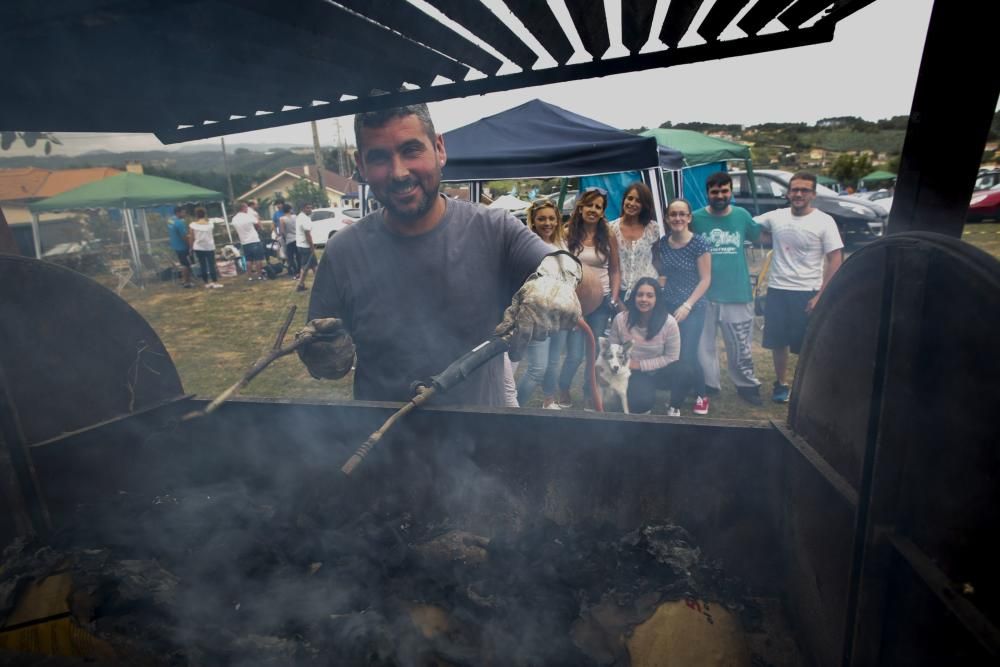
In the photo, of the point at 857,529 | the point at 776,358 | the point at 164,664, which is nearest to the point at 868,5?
the point at 857,529

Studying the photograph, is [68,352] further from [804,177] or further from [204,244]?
[204,244]

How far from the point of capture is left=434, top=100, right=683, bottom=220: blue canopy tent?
5.44 m

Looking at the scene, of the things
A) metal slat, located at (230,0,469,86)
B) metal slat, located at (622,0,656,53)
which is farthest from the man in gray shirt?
metal slat, located at (622,0,656,53)

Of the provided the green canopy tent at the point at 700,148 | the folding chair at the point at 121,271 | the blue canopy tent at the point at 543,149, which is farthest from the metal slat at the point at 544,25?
the folding chair at the point at 121,271

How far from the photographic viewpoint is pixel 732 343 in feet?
15.9

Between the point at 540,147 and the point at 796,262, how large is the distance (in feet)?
8.97

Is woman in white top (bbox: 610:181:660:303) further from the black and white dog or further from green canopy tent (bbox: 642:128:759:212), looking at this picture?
green canopy tent (bbox: 642:128:759:212)

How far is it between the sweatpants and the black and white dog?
0.85 metres

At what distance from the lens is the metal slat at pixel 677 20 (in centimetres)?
123

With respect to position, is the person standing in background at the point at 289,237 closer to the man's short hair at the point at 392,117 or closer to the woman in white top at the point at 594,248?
the woman in white top at the point at 594,248

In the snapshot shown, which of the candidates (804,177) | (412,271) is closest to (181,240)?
(412,271)

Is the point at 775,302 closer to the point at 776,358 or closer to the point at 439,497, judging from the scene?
the point at 776,358

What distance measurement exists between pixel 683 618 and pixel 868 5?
5.61ft

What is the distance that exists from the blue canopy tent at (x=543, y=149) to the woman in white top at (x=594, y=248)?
3.07 feet
